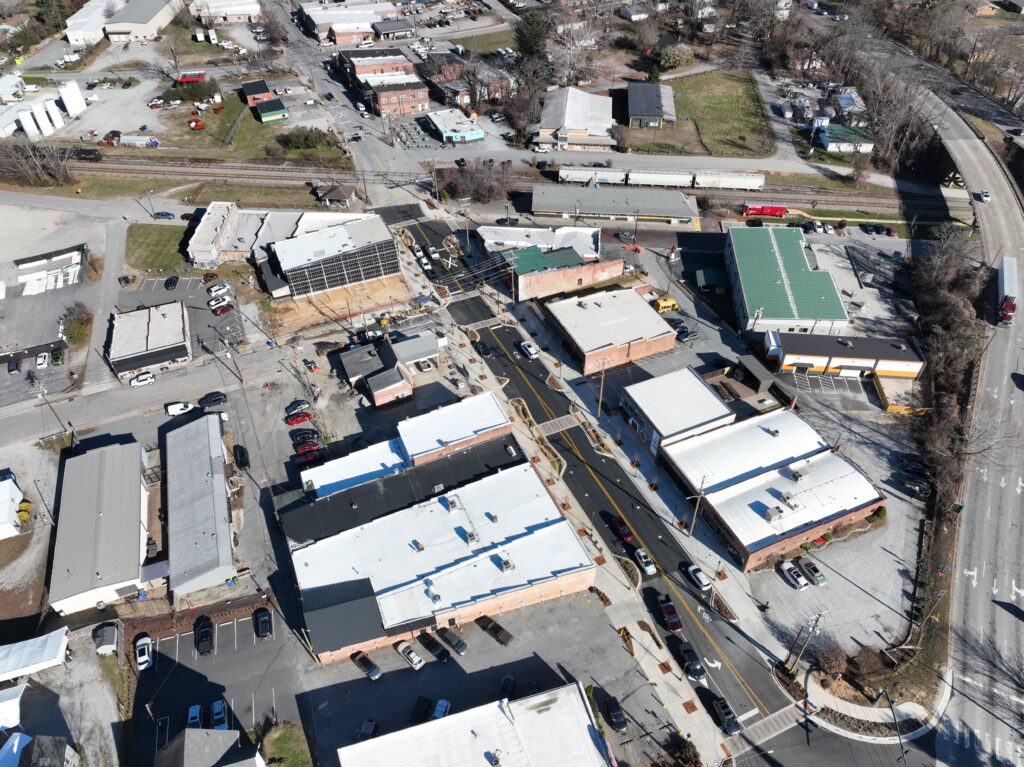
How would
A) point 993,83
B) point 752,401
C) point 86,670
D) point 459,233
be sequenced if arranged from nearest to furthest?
point 86,670, point 752,401, point 459,233, point 993,83

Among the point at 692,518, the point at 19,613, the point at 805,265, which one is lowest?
the point at 19,613

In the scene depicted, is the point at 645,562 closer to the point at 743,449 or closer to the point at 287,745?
the point at 743,449

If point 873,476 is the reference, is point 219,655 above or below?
below

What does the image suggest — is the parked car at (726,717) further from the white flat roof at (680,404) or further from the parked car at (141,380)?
the parked car at (141,380)

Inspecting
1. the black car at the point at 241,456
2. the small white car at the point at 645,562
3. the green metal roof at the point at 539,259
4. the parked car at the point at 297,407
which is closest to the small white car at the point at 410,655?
the small white car at the point at 645,562

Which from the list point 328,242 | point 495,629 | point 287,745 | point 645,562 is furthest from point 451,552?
point 328,242

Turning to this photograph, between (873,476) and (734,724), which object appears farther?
(873,476)

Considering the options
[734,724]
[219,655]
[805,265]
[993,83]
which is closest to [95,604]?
[219,655]

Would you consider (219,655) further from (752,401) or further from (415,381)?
(752,401)
